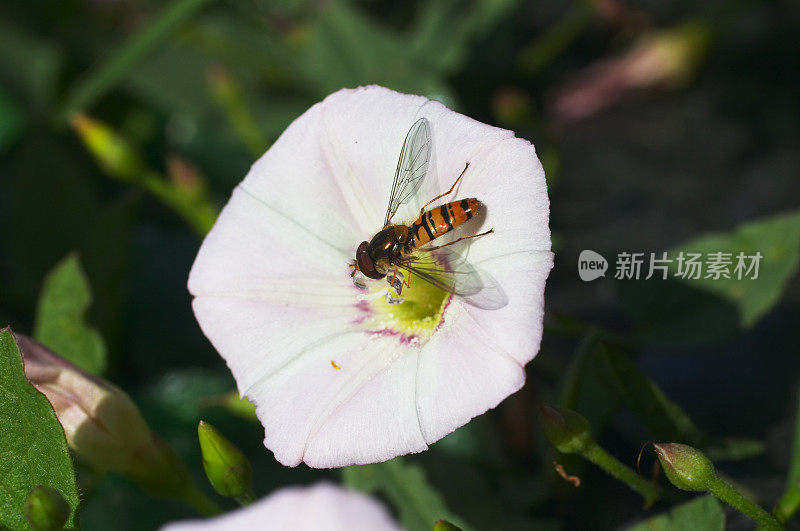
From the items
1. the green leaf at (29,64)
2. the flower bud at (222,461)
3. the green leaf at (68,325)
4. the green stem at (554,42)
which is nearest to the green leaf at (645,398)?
the flower bud at (222,461)

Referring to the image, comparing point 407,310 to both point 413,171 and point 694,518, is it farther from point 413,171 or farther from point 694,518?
point 694,518

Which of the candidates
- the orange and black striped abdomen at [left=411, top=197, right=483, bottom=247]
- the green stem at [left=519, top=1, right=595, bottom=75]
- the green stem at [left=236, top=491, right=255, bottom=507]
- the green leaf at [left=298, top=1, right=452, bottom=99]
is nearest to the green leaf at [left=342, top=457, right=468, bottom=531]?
the green stem at [left=236, top=491, right=255, bottom=507]

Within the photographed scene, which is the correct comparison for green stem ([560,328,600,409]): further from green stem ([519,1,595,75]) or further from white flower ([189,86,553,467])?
green stem ([519,1,595,75])

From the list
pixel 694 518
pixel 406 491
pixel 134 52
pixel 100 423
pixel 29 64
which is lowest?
pixel 406 491

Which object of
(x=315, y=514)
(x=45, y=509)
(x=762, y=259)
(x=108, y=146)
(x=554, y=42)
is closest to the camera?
(x=315, y=514)

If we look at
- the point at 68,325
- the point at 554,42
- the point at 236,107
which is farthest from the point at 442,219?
the point at 554,42

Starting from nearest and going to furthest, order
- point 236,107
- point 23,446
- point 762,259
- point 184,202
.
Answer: point 23,446 < point 762,259 < point 184,202 < point 236,107
